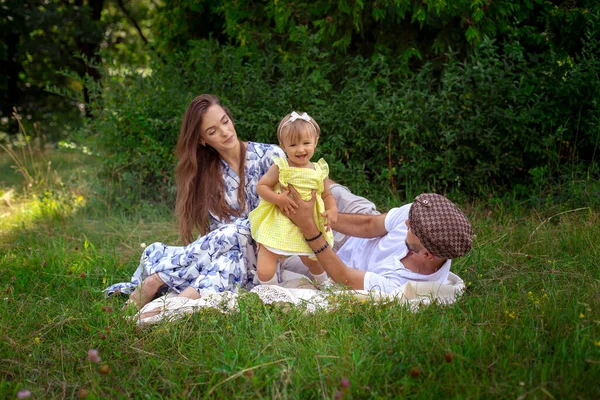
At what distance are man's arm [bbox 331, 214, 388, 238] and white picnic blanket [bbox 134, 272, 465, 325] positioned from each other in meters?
0.58

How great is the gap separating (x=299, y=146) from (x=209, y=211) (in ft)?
3.39

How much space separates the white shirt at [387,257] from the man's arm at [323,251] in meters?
0.07

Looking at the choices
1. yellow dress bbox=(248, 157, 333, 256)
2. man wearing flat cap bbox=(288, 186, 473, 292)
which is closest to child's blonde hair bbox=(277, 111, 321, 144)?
yellow dress bbox=(248, 157, 333, 256)

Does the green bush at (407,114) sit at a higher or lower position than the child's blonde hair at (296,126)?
lower

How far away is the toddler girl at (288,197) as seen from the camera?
3.26 meters

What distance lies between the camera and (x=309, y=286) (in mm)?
3658

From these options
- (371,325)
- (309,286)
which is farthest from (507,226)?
(371,325)

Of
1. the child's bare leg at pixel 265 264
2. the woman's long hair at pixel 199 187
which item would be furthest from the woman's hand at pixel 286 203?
the woman's long hair at pixel 199 187

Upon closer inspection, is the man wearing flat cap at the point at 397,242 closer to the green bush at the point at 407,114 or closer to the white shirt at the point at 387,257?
the white shirt at the point at 387,257

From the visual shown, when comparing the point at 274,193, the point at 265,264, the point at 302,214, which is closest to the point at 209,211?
the point at 265,264

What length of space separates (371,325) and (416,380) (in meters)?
0.53

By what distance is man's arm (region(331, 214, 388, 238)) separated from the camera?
3813 mm

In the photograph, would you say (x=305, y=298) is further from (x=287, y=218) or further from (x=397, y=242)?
(x=397, y=242)

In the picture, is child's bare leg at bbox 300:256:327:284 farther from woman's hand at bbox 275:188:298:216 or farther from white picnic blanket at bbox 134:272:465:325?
woman's hand at bbox 275:188:298:216
